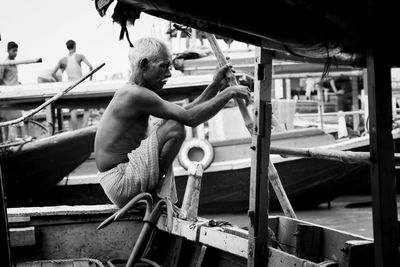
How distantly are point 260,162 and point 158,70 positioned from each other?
149 cm

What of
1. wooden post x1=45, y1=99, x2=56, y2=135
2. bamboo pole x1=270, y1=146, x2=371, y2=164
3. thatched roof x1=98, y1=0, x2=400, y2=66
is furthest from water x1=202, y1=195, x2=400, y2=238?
thatched roof x1=98, y1=0, x2=400, y2=66

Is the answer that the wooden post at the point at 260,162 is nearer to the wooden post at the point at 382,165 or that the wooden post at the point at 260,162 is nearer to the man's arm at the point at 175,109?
the wooden post at the point at 382,165

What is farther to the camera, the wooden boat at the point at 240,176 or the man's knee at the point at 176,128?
the wooden boat at the point at 240,176

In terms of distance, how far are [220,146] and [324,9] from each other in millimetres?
7543

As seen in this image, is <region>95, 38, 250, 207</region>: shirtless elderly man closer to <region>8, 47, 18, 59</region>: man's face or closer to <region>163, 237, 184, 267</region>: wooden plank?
<region>163, 237, 184, 267</region>: wooden plank

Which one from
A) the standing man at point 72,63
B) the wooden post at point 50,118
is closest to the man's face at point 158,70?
the wooden post at point 50,118

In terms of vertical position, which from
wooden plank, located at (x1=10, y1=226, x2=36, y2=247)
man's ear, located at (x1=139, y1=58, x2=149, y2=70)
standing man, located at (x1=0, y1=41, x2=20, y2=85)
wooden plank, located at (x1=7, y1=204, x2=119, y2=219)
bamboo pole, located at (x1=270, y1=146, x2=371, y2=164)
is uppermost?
standing man, located at (x1=0, y1=41, x2=20, y2=85)

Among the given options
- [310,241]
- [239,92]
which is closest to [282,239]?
[310,241]

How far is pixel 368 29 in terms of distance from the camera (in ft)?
6.70

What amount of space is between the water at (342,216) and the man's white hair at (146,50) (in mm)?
4662

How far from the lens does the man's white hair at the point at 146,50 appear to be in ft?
A: 12.9

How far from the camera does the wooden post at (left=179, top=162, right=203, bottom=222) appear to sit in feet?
11.7

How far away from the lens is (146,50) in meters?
3.95

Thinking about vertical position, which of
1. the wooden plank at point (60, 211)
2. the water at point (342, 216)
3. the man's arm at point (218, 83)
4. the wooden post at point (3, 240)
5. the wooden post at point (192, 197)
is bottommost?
the water at point (342, 216)
